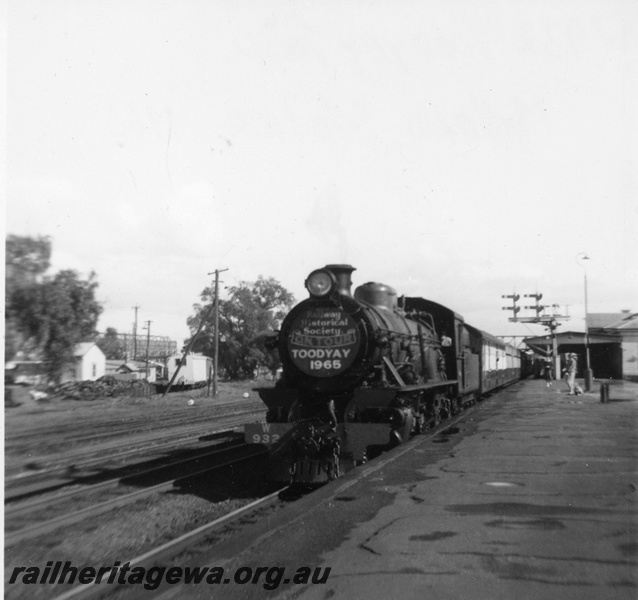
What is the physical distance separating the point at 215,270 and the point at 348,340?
25.2 metres

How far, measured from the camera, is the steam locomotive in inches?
313

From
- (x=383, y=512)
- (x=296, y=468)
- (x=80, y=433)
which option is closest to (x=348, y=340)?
(x=296, y=468)

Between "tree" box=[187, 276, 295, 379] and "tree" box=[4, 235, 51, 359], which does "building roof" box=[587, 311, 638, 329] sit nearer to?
"tree" box=[187, 276, 295, 379]

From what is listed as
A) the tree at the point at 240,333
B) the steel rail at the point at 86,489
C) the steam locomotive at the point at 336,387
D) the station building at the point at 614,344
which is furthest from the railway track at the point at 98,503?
the tree at the point at 240,333

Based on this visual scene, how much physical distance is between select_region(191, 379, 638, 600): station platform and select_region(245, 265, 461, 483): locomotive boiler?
0.55 metres

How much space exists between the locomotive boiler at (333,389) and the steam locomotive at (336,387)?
0.5 inches

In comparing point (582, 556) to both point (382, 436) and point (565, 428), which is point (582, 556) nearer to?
point (382, 436)

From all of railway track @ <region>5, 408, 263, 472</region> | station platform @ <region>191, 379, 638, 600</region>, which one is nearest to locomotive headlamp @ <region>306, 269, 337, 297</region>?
station platform @ <region>191, 379, 638, 600</region>

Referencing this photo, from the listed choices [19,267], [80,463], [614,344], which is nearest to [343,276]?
[80,463]

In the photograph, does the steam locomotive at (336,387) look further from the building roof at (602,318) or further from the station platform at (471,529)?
the building roof at (602,318)

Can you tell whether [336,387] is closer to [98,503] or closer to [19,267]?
[98,503]

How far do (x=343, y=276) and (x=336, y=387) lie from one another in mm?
1866

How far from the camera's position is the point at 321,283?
8922 mm

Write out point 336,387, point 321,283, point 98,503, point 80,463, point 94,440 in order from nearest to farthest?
point 98,503 → point 336,387 → point 321,283 → point 80,463 → point 94,440
